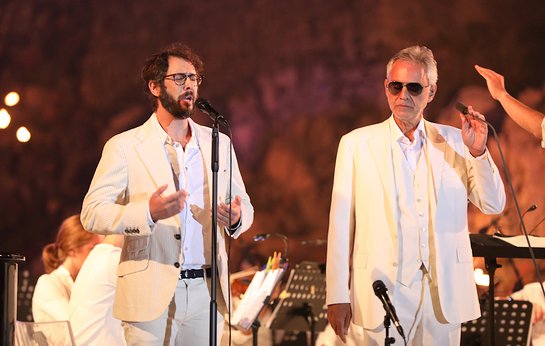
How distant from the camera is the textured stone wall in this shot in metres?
6.96

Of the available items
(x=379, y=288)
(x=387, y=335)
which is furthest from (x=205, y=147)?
(x=387, y=335)

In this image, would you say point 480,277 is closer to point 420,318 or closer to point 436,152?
point 436,152

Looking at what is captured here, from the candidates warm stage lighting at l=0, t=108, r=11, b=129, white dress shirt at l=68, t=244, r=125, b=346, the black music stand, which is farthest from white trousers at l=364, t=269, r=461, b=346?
warm stage lighting at l=0, t=108, r=11, b=129

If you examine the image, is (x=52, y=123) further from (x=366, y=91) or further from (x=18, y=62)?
(x=366, y=91)

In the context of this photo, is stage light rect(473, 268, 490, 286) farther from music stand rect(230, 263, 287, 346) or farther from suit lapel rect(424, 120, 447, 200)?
suit lapel rect(424, 120, 447, 200)

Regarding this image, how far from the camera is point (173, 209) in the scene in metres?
3.41

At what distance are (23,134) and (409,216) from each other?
5.27 m

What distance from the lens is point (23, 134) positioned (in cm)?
792

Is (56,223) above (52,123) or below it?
below

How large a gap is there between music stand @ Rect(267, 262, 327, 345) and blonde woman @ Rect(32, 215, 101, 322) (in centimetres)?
156

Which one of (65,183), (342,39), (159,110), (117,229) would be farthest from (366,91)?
(117,229)

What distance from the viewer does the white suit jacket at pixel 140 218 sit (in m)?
3.58

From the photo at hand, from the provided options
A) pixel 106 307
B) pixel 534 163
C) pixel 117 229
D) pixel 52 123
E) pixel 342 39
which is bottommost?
pixel 106 307

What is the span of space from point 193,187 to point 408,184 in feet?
3.33
